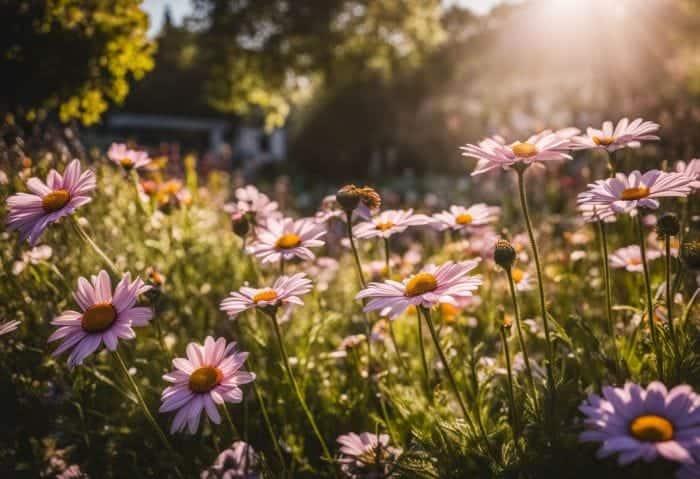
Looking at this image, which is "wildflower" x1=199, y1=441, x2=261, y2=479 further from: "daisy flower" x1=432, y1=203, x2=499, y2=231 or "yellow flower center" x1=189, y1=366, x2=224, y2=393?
"daisy flower" x1=432, y1=203, x2=499, y2=231

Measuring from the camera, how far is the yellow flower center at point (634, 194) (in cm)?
137

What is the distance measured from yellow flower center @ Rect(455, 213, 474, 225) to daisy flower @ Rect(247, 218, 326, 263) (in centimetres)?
50

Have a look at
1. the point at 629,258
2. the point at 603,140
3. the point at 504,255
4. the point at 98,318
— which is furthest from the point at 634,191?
the point at 98,318

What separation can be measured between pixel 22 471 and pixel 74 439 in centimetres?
22

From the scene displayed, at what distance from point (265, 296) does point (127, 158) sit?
1206 millimetres

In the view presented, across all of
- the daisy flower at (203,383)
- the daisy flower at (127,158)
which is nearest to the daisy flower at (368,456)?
the daisy flower at (203,383)

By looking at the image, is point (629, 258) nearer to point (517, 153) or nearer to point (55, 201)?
point (517, 153)

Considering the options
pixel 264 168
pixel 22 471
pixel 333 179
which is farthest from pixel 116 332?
pixel 264 168

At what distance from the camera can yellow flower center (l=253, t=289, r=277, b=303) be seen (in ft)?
4.90

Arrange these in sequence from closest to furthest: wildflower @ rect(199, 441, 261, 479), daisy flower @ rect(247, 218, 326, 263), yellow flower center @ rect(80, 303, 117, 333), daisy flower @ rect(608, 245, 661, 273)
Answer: yellow flower center @ rect(80, 303, 117, 333)
wildflower @ rect(199, 441, 261, 479)
daisy flower @ rect(247, 218, 326, 263)
daisy flower @ rect(608, 245, 661, 273)

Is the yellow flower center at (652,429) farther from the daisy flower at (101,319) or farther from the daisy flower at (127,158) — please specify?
the daisy flower at (127,158)

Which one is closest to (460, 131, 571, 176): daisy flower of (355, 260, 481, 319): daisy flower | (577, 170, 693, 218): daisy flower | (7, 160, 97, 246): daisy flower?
(577, 170, 693, 218): daisy flower

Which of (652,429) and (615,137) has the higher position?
(615,137)

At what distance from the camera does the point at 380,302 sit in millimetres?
1346
